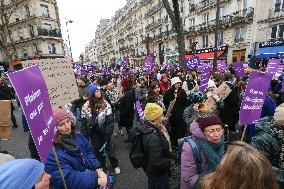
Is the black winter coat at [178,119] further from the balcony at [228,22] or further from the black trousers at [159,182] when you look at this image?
the balcony at [228,22]

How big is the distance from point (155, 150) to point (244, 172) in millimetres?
1457

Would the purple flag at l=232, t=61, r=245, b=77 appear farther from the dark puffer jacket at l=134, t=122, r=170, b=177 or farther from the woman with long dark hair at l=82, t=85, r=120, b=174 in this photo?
the dark puffer jacket at l=134, t=122, r=170, b=177

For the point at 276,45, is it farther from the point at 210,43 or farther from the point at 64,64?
the point at 64,64

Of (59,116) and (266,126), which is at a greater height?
(59,116)

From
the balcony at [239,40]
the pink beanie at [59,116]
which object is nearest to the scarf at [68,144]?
the pink beanie at [59,116]

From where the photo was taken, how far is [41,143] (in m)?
1.79

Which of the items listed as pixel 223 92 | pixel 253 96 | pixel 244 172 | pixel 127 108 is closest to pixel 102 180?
pixel 244 172

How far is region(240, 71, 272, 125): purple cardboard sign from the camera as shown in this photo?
3059mm

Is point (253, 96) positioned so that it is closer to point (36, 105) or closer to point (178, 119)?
point (178, 119)

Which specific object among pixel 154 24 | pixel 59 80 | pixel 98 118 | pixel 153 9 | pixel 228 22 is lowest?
pixel 98 118

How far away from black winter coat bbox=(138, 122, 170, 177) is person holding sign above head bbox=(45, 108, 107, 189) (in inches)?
24.4

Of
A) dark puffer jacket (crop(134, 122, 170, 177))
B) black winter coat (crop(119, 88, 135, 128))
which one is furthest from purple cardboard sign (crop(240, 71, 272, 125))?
black winter coat (crop(119, 88, 135, 128))

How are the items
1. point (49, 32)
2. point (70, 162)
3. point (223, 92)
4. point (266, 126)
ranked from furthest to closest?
point (49, 32) < point (223, 92) < point (266, 126) < point (70, 162)

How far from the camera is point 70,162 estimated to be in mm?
2227
